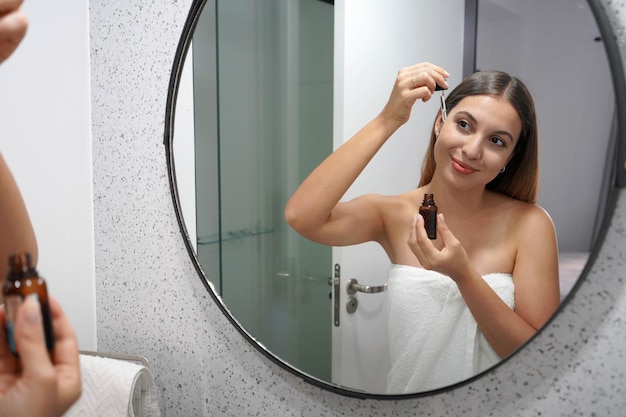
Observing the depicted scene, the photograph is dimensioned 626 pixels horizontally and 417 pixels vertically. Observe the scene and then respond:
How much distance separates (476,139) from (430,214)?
→ 0.12 metres

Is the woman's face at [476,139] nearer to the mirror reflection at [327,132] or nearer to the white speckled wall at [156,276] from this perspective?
the mirror reflection at [327,132]

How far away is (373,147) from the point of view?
2.34ft

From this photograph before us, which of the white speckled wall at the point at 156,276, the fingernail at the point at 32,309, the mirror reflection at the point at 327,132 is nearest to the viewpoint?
the fingernail at the point at 32,309

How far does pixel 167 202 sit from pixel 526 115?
0.68 meters

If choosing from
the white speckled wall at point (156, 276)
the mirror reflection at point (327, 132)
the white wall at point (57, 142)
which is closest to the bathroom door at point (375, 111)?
the mirror reflection at point (327, 132)

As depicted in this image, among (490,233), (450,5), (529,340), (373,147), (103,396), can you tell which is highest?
(450,5)

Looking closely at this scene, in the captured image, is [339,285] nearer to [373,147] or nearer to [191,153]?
A: [373,147]

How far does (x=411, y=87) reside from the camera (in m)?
0.68

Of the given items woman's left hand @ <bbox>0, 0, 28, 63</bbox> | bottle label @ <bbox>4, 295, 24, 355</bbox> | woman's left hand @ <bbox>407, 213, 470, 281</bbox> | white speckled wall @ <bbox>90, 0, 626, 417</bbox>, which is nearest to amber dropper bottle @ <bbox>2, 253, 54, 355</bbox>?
bottle label @ <bbox>4, 295, 24, 355</bbox>

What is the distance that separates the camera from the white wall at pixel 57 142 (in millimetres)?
912

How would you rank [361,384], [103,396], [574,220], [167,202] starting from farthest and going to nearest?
1. [167,202]
2. [103,396]
3. [361,384]
4. [574,220]

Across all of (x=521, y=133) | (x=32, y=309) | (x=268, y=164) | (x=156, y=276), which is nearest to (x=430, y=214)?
(x=521, y=133)

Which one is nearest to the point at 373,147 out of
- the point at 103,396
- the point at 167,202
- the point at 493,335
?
the point at 493,335

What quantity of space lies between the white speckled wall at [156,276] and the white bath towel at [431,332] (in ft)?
0.16
